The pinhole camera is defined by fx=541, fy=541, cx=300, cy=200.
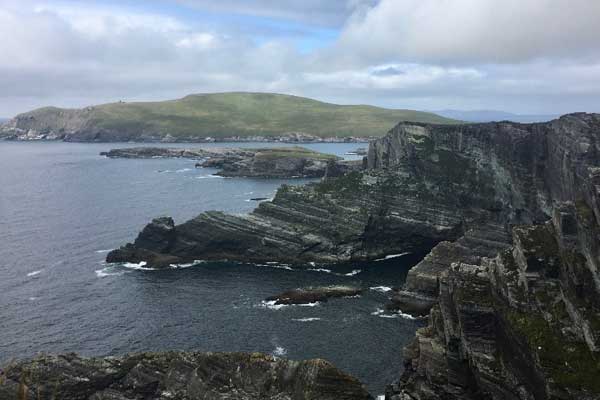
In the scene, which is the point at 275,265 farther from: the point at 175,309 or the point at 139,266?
the point at 175,309

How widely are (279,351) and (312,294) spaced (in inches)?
795

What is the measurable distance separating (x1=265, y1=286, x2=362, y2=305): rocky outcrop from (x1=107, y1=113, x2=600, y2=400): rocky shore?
8719mm

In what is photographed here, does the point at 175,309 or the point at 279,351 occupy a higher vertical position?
the point at 175,309

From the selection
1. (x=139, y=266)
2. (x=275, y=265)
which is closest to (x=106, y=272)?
(x=139, y=266)

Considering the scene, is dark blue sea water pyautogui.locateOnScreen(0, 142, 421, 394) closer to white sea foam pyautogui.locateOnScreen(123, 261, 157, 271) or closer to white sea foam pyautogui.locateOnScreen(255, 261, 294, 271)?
white sea foam pyautogui.locateOnScreen(255, 261, 294, 271)

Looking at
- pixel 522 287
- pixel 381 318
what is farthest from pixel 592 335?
pixel 381 318

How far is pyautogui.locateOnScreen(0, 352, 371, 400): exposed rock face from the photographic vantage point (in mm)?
46062

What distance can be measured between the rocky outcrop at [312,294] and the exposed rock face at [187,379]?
1487 inches

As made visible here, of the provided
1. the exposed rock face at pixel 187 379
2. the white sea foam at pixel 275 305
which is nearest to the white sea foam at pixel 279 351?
the white sea foam at pixel 275 305

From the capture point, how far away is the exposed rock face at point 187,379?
151 feet

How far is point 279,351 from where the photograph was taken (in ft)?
227

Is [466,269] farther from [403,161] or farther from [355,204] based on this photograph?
[403,161]

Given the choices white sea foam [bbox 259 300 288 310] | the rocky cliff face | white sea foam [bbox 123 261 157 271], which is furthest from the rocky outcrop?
white sea foam [bbox 123 261 157 271]

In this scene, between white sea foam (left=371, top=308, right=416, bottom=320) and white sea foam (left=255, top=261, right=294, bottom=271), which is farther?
white sea foam (left=255, top=261, right=294, bottom=271)
